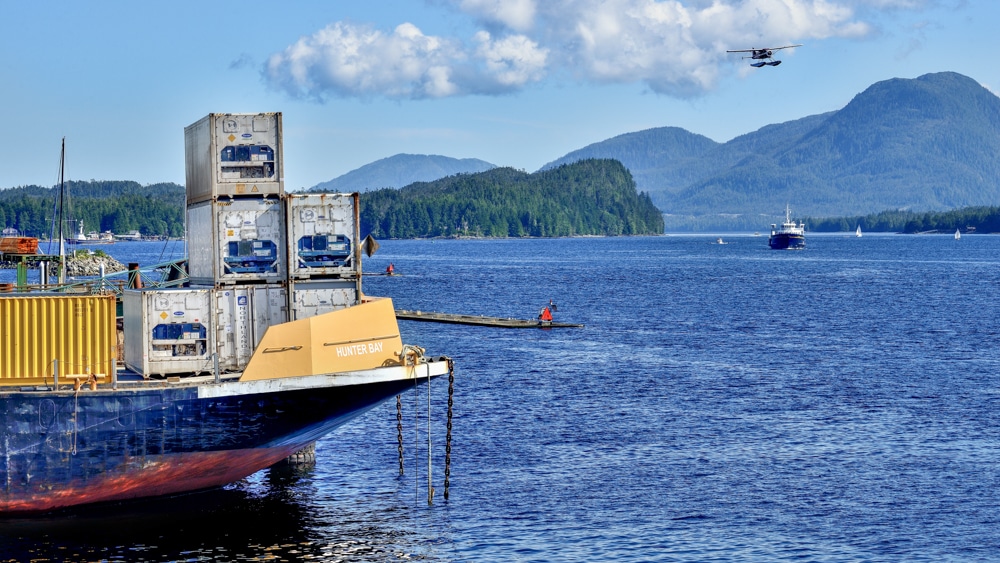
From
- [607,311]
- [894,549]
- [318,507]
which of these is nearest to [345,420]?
[318,507]

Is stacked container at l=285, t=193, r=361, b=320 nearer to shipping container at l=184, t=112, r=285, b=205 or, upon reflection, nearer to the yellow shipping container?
shipping container at l=184, t=112, r=285, b=205

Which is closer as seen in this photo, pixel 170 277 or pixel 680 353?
pixel 170 277

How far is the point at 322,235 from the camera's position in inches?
1588

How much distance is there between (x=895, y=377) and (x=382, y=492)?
126 ft

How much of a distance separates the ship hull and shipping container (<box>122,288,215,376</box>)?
2.19 meters

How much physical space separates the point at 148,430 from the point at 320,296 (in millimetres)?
7212

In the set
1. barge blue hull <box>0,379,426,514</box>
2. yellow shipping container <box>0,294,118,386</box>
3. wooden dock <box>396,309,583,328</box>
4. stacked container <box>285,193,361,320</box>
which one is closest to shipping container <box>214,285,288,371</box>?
stacked container <box>285,193,361,320</box>

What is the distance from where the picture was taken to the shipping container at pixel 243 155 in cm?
3975

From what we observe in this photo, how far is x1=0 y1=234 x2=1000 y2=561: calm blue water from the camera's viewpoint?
3594 cm

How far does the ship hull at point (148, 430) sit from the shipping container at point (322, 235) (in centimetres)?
429

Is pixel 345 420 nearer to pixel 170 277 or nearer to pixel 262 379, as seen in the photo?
pixel 262 379

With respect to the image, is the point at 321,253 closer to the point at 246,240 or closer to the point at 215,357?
the point at 246,240

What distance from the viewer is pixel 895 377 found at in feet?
227

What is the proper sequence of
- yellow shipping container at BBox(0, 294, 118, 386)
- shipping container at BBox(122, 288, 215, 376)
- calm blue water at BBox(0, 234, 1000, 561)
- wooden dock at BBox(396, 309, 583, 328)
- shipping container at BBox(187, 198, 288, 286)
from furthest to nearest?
wooden dock at BBox(396, 309, 583, 328), shipping container at BBox(187, 198, 288, 286), shipping container at BBox(122, 288, 215, 376), yellow shipping container at BBox(0, 294, 118, 386), calm blue water at BBox(0, 234, 1000, 561)
